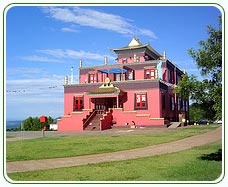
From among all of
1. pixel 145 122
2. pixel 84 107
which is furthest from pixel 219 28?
pixel 84 107

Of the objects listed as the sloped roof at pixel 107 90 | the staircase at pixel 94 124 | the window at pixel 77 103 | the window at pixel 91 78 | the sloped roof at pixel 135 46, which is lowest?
the staircase at pixel 94 124

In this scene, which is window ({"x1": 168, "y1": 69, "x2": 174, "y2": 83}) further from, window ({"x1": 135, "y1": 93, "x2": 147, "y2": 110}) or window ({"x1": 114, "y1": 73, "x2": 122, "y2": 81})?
window ({"x1": 135, "y1": 93, "x2": 147, "y2": 110})

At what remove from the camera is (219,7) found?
7.20 m

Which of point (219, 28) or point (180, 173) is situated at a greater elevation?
point (219, 28)

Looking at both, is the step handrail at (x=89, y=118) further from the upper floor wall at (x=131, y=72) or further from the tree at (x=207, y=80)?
the tree at (x=207, y=80)

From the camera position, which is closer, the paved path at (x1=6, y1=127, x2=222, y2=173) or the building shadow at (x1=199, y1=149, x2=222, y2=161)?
the paved path at (x1=6, y1=127, x2=222, y2=173)

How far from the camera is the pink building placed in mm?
27250

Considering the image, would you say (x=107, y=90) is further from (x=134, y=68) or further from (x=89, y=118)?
(x=134, y=68)

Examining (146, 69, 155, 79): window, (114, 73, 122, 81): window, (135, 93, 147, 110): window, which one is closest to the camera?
(135, 93, 147, 110): window

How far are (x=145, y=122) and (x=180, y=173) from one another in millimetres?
18524

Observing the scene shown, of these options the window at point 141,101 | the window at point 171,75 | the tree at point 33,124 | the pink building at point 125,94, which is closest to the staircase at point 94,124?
the pink building at point 125,94

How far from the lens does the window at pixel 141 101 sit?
2803 centimetres

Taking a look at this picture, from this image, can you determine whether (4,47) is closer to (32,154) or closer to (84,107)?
(32,154)

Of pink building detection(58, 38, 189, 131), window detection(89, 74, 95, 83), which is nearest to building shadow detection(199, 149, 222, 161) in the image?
pink building detection(58, 38, 189, 131)
